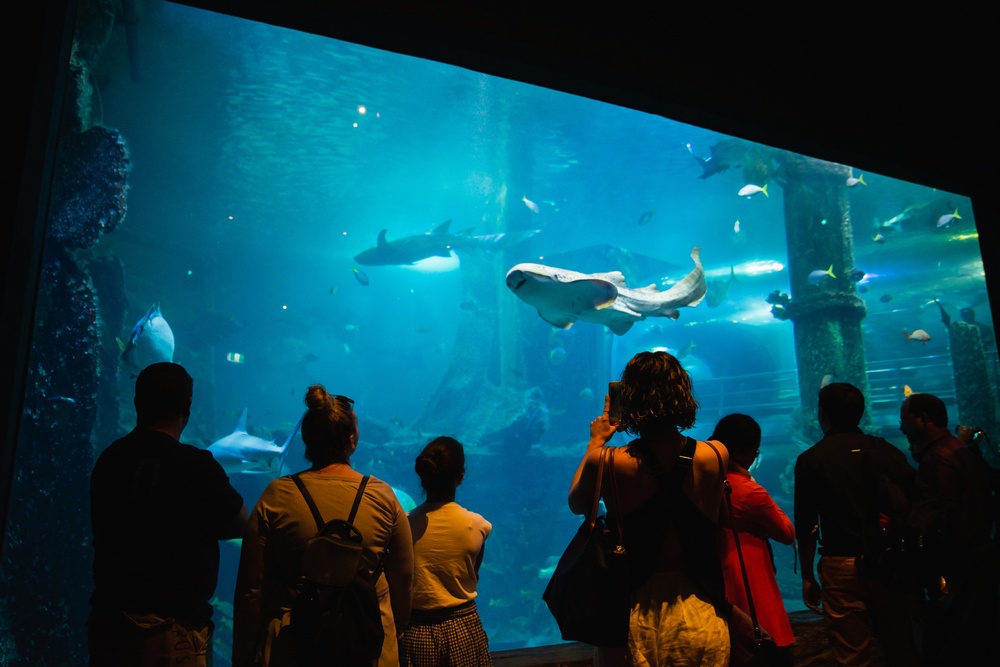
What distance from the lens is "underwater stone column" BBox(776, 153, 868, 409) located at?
10.7 m

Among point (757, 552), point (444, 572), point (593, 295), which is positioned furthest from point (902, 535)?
point (593, 295)

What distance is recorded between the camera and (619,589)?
195 cm

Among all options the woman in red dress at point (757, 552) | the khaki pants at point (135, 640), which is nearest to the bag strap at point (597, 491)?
the woman in red dress at point (757, 552)

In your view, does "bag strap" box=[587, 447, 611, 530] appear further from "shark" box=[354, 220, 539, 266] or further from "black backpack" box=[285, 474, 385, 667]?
"shark" box=[354, 220, 539, 266]

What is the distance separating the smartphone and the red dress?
74 centimetres

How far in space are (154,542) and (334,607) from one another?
687 mm

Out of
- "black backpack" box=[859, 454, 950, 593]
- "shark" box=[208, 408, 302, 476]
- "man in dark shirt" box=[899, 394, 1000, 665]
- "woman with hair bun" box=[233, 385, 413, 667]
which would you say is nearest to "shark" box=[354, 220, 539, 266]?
"shark" box=[208, 408, 302, 476]

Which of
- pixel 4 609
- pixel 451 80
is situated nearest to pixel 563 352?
pixel 451 80

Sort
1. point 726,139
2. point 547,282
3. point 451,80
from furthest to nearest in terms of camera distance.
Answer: point 451,80 < point 726,139 < point 547,282

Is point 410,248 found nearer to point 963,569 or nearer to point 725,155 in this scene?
point 725,155

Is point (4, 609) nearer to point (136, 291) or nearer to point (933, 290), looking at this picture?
point (136, 291)

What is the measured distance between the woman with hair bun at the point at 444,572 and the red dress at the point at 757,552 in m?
1.12

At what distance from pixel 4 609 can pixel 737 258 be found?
31.7 m

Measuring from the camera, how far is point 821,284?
10.8 meters
